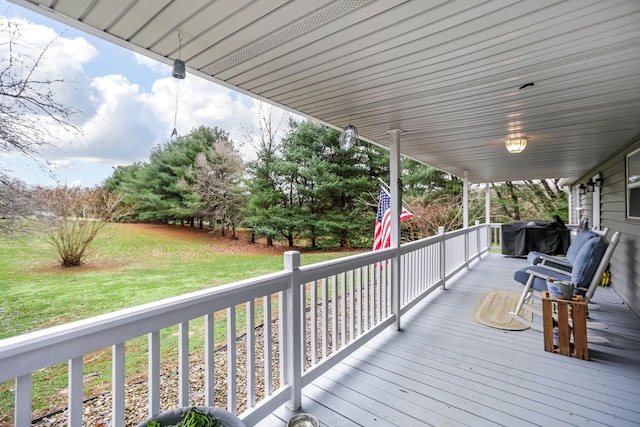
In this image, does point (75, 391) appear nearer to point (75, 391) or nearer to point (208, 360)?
point (75, 391)

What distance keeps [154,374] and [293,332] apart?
2.84 ft

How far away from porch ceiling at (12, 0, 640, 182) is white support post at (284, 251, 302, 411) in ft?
4.53

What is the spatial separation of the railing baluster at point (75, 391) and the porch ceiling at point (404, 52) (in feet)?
5.43

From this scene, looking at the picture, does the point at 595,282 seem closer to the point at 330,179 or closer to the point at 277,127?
the point at 330,179

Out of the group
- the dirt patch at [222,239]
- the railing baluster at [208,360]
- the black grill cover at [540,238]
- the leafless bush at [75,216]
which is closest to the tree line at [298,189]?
the dirt patch at [222,239]

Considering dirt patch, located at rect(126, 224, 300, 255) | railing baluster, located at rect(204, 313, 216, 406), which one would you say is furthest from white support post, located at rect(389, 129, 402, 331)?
dirt patch, located at rect(126, 224, 300, 255)

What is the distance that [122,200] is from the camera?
7.61m

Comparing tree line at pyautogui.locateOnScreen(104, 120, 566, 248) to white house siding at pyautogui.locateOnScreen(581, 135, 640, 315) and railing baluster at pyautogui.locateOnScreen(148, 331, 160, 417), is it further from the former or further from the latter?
railing baluster at pyautogui.locateOnScreen(148, 331, 160, 417)

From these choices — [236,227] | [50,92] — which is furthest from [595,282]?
[236,227]

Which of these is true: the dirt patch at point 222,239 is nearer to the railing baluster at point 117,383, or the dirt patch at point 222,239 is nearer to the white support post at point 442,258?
the white support post at point 442,258

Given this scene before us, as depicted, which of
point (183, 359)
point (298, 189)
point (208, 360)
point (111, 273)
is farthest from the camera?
point (298, 189)

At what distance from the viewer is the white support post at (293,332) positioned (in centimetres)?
187

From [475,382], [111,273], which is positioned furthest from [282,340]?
[111,273]

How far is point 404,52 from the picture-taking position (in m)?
1.87
